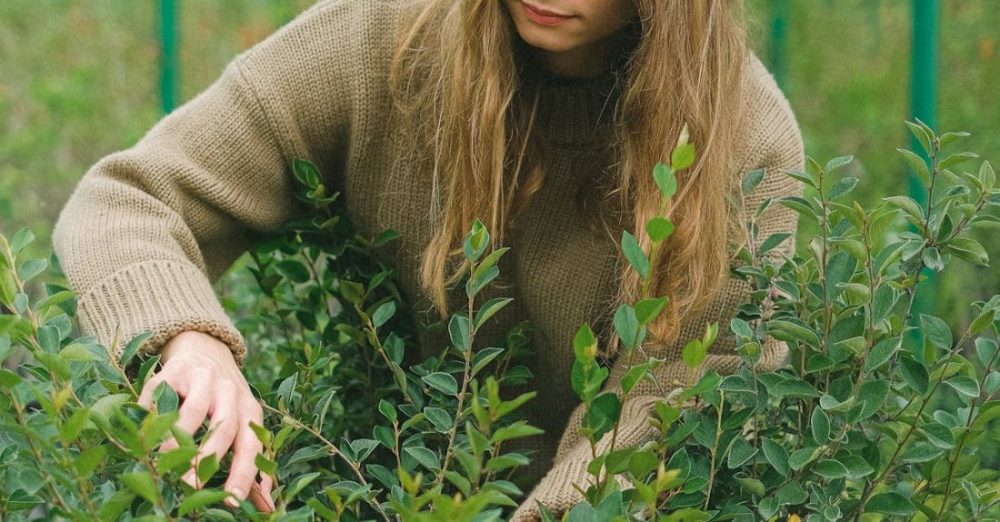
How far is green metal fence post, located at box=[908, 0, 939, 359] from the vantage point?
10.7 feet

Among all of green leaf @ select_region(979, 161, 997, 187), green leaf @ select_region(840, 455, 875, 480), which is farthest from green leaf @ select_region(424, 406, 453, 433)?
green leaf @ select_region(979, 161, 997, 187)

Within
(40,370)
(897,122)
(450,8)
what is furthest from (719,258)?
(897,122)

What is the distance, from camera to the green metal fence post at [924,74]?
3.26 meters

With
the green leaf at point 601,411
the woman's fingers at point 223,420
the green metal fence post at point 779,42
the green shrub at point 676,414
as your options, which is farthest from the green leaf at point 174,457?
the green metal fence post at point 779,42

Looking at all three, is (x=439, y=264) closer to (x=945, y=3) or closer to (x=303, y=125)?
(x=303, y=125)

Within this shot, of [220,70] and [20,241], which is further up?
[20,241]

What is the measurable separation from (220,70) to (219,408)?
399 centimetres

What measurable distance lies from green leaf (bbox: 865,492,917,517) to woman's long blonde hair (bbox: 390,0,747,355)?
0.40 meters

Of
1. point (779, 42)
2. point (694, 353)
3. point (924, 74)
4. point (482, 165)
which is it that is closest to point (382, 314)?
point (482, 165)

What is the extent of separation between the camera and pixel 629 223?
1.83m

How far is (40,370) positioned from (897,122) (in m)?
4.31

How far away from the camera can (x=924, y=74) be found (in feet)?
10.8

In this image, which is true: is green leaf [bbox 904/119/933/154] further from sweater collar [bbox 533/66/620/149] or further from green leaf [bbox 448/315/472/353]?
sweater collar [bbox 533/66/620/149]

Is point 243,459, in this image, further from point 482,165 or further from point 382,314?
point 482,165
